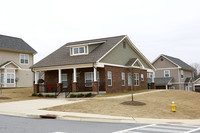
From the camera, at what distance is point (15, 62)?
3925cm

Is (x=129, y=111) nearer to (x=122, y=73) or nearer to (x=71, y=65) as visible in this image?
(x=71, y=65)

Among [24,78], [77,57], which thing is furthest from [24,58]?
[77,57]

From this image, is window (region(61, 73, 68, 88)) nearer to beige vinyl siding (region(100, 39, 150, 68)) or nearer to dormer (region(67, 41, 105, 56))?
dormer (region(67, 41, 105, 56))

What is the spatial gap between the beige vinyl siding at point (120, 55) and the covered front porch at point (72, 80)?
5.20ft

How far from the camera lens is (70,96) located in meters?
25.1

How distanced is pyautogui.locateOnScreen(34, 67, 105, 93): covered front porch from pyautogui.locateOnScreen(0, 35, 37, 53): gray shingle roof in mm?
11540

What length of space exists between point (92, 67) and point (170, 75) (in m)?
28.0

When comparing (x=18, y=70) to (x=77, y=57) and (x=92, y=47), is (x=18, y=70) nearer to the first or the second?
(x=77, y=57)

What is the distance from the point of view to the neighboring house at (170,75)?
164 feet

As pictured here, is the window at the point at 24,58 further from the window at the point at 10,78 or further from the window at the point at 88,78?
the window at the point at 88,78

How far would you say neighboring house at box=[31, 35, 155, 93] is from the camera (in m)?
26.0

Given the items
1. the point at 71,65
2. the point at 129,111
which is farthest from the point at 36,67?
the point at 129,111

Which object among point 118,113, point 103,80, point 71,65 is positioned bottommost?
point 118,113

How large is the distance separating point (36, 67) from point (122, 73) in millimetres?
10274
